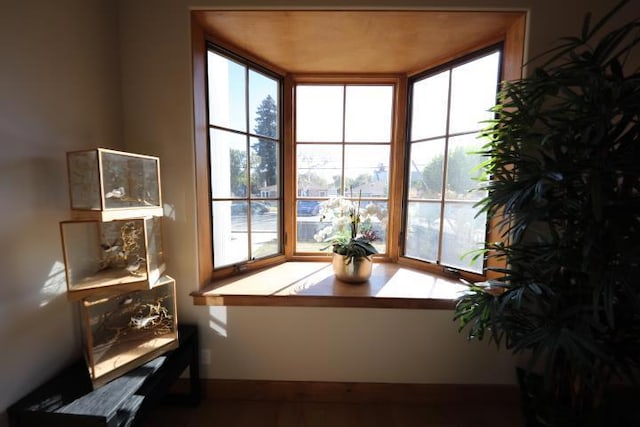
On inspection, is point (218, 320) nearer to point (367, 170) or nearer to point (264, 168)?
point (264, 168)

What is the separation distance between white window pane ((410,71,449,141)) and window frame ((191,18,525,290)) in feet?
0.21

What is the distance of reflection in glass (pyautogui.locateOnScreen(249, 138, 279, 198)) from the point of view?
1683 millimetres

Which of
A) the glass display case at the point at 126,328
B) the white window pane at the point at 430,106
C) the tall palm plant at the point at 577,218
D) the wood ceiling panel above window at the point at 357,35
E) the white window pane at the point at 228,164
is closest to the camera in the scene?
the tall palm plant at the point at 577,218

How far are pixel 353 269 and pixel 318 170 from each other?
760 mm

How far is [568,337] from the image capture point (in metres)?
0.82

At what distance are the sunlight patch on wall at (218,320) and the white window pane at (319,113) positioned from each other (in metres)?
1.22

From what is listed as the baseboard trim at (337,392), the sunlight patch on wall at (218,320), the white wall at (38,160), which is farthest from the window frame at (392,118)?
the white wall at (38,160)

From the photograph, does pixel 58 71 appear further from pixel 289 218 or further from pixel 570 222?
pixel 570 222

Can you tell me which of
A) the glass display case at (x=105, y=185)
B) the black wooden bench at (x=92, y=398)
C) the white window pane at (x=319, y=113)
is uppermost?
the white window pane at (x=319, y=113)

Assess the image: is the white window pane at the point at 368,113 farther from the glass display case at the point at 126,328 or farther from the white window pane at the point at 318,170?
the glass display case at the point at 126,328

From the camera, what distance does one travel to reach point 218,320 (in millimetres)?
1430

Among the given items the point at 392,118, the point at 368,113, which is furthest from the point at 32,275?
the point at 392,118

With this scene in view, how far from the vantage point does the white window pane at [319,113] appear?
1.80m

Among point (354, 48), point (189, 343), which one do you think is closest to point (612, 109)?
point (354, 48)
